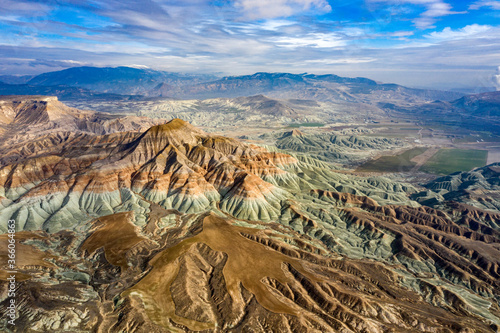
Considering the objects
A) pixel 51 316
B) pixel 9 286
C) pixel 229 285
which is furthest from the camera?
pixel 229 285

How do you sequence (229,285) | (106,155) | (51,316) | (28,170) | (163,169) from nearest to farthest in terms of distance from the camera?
(51,316), (229,285), (28,170), (163,169), (106,155)

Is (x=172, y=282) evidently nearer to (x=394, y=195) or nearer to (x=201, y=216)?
(x=201, y=216)

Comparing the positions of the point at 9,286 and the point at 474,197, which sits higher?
the point at 9,286

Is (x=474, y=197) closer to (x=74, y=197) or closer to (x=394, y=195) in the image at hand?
(x=394, y=195)

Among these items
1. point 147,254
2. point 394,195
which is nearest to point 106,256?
point 147,254

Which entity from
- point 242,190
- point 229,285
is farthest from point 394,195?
point 229,285

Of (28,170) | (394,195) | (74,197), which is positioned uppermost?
(28,170)

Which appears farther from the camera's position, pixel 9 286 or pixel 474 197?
pixel 474 197
